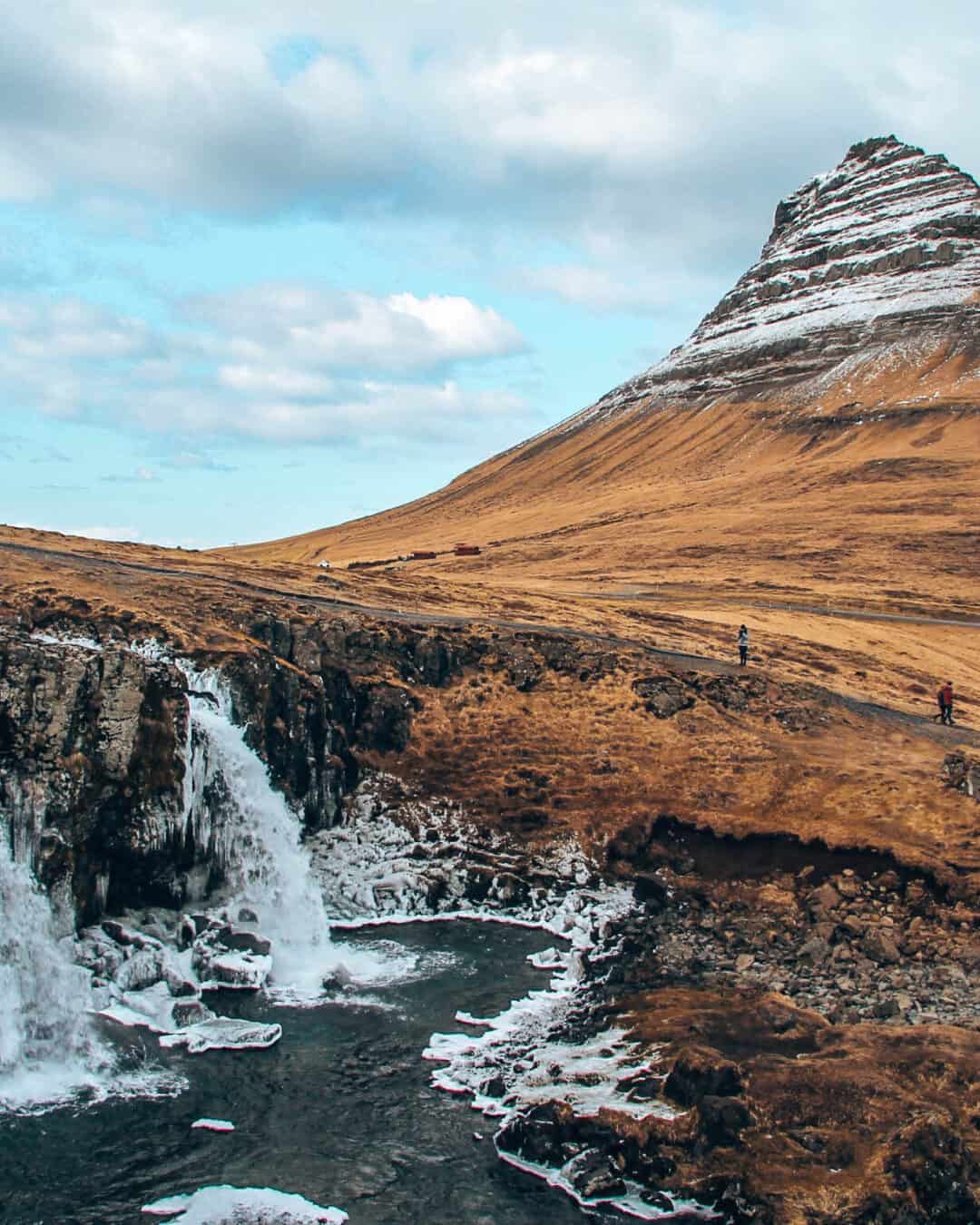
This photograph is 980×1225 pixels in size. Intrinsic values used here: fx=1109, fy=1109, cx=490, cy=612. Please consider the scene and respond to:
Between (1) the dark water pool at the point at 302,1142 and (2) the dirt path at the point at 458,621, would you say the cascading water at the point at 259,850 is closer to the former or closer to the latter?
(1) the dark water pool at the point at 302,1142

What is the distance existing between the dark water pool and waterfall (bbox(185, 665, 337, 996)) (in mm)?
4806

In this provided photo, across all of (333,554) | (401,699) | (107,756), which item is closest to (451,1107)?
(107,756)

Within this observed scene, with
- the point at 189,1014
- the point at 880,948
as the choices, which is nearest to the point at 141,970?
the point at 189,1014

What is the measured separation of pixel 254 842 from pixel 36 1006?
35.6 feet

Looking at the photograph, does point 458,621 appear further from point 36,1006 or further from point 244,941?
point 36,1006

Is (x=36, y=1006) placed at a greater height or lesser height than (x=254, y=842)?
lesser

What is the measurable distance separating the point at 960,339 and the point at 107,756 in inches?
7528

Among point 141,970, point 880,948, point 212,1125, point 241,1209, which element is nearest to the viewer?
point 241,1209

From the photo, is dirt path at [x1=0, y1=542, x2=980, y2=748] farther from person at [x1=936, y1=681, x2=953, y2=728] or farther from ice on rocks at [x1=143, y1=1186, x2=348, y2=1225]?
ice on rocks at [x1=143, y1=1186, x2=348, y2=1225]

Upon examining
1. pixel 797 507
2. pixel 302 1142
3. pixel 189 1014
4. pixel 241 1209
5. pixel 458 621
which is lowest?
pixel 241 1209

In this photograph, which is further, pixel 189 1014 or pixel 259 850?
pixel 259 850

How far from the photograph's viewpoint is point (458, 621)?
57438 mm

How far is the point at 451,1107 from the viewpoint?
25.0 meters

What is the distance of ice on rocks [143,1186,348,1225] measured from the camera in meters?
20.7
